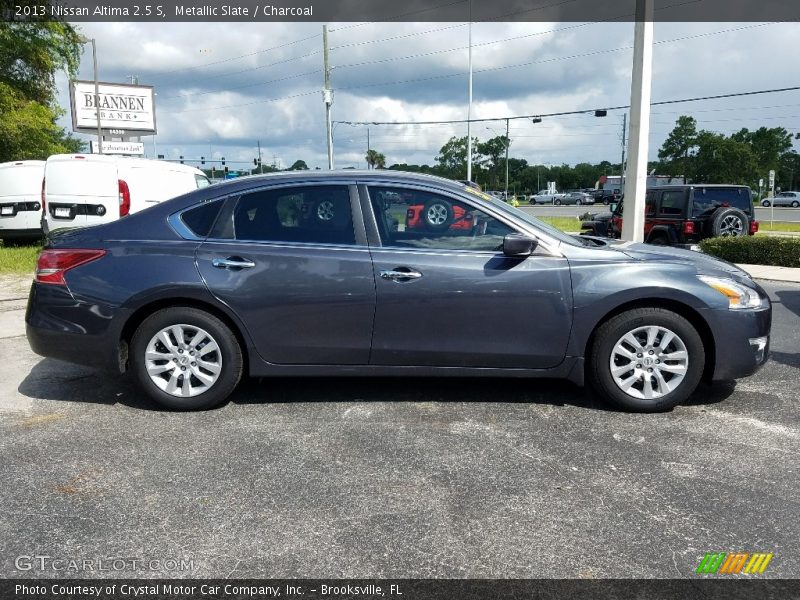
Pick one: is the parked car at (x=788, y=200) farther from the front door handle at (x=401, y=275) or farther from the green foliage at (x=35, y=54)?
the front door handle at (x=401, y=275)

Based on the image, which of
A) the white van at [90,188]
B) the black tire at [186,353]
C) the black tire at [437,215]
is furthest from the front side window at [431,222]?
the white van at [90,188]

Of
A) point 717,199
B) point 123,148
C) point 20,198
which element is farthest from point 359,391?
point 123,148

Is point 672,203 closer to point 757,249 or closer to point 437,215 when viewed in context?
point 757,249

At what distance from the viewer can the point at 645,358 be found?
13.5 feet

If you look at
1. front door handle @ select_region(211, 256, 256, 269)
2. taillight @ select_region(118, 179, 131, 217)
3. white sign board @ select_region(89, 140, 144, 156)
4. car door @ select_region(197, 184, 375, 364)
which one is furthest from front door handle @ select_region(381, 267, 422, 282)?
white sign board @ select_region(89, 140, 144, 156)

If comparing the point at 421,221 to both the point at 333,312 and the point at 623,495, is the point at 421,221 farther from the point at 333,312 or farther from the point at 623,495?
the point at 623,495

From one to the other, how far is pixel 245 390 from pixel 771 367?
14.0ft

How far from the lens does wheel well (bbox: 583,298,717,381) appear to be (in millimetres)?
4121

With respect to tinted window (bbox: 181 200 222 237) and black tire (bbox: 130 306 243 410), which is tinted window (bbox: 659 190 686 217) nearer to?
tinted window (bbox: 181 200 222 237)

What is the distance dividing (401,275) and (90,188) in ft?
35.3

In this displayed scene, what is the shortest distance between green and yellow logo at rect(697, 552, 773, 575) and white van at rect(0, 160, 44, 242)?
14954mm

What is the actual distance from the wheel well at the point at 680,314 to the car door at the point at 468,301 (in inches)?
9.0

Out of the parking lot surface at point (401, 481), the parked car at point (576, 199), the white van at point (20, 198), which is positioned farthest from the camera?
the parked car at point (576, 199)

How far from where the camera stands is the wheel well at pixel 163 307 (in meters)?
4.20
